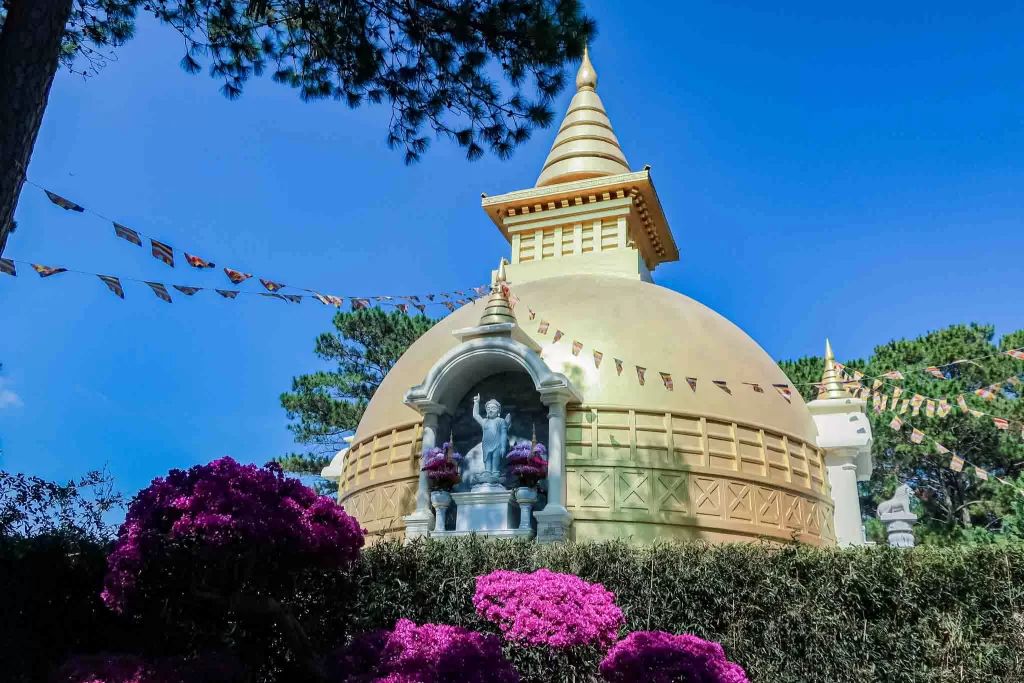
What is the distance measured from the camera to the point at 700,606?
962cm

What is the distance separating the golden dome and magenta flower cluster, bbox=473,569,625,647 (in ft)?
20.2

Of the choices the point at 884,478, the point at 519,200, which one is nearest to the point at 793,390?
the point at 519,200

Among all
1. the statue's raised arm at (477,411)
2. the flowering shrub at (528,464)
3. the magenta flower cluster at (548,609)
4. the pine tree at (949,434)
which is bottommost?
the magenta flower cluster at (548,609)

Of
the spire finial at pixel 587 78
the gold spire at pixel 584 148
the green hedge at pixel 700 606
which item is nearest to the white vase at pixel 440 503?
the green hedge at pixel 700 606

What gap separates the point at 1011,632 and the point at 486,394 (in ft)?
29.3

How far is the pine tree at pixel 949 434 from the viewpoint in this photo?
86.5ft

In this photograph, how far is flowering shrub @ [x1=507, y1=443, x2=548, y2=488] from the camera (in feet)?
44.4

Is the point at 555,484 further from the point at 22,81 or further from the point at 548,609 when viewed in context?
the point at 22,81

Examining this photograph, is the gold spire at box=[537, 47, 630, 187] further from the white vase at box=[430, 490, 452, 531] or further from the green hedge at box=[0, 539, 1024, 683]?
the green hedge at box=[0, 539, 1024, 683]

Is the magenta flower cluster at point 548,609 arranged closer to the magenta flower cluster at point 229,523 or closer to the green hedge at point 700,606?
the green hedge at point 700,606

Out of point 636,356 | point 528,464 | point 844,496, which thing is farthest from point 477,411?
point 844,496

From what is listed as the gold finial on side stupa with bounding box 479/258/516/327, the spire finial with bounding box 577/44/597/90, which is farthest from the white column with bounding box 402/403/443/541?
the spire finial with bounding box 577/44/597/90

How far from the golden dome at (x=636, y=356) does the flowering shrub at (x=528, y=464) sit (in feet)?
4.90

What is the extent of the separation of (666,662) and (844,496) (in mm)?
10916
